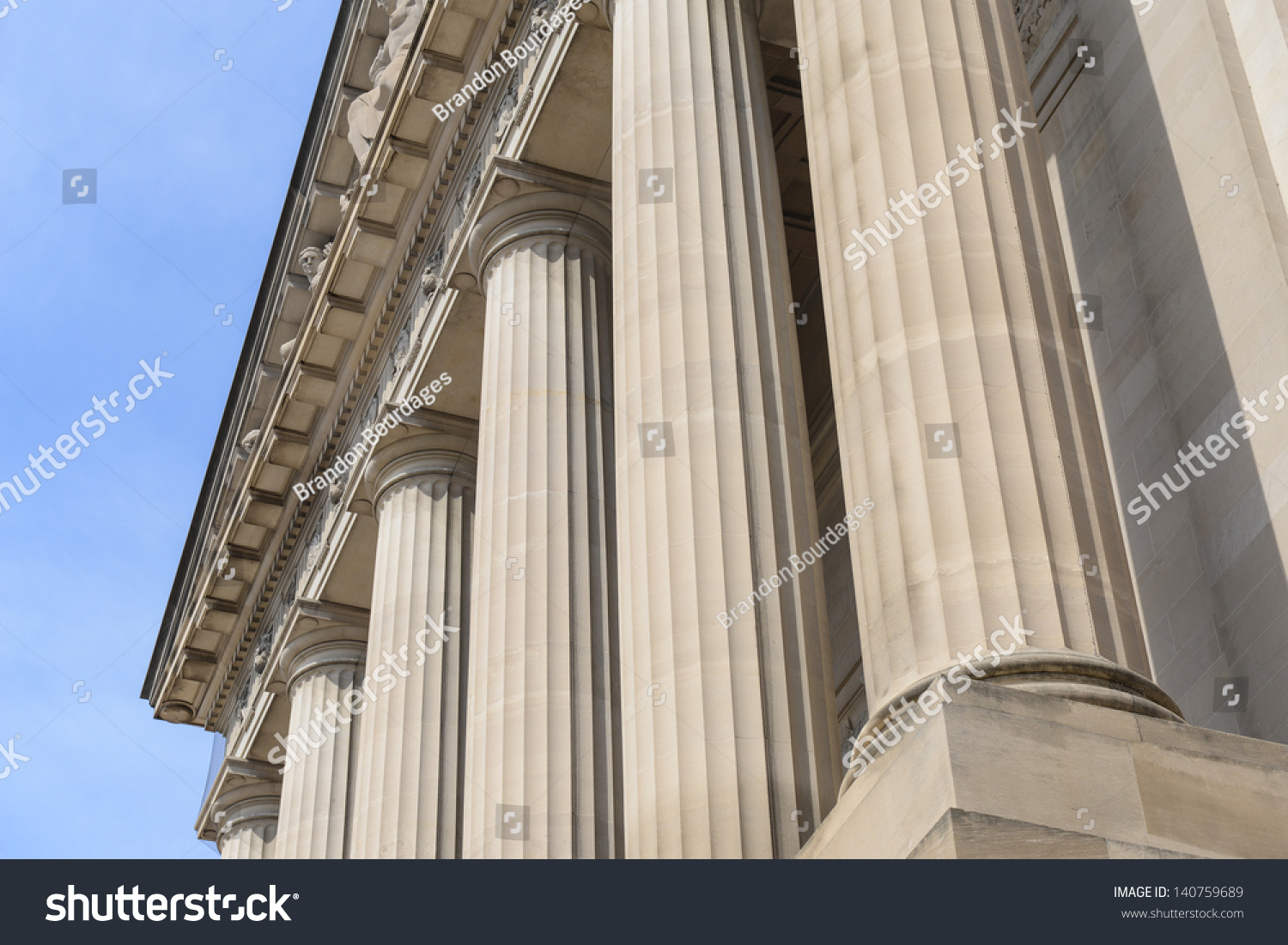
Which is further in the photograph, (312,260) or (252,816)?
(252,816)

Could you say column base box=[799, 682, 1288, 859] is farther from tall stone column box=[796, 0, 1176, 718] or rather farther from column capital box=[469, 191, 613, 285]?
column capital box=[469, 191, 613, 285]

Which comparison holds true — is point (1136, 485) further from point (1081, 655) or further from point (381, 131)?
point (381, 131)

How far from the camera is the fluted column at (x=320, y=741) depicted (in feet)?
130

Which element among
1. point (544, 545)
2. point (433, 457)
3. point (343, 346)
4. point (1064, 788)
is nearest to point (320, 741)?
point (433, 457)

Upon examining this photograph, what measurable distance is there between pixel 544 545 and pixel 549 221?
717 cm

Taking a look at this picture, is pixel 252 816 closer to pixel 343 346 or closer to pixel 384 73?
pixel 343 346

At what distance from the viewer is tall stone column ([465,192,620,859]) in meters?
23.4

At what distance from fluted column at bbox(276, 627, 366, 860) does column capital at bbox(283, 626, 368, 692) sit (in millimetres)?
23

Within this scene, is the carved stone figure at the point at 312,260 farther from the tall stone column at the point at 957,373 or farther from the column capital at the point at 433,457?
the tall stone column at the point at 957,373

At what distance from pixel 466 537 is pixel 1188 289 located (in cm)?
1949

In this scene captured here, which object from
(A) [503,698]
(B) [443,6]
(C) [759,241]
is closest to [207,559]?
(B) [443,6]

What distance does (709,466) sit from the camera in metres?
19.5
